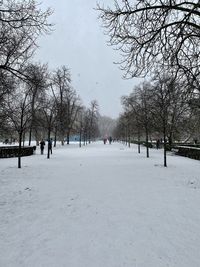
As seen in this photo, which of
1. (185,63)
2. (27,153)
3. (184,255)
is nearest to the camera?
(184,255)

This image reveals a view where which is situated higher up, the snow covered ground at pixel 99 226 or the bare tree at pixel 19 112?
the bare tree at pixel 19 112

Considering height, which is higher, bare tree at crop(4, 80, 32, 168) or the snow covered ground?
bare tree at crop(4, 80, 32, 168)

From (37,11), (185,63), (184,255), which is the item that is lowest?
(184,255)

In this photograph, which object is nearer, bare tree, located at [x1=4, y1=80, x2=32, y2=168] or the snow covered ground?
the snow covered ground

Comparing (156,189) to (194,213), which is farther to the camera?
(156,189)

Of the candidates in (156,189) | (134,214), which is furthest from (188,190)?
(134,214)

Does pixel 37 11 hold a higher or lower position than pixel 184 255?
higher

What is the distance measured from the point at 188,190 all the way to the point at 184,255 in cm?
583

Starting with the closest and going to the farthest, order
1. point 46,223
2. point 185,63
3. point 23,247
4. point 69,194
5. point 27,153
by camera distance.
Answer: point 23,247 < point 46,223 < point 69,194 < point 185,63 < point 27,153

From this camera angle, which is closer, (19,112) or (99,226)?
(99,226)

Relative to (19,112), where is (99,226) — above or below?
below

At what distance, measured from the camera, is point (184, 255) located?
A: 13.8 ft

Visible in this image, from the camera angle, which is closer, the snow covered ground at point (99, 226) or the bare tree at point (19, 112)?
the snow covered ground at point (99, 226)

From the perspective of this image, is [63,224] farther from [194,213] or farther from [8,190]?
[8,190]
